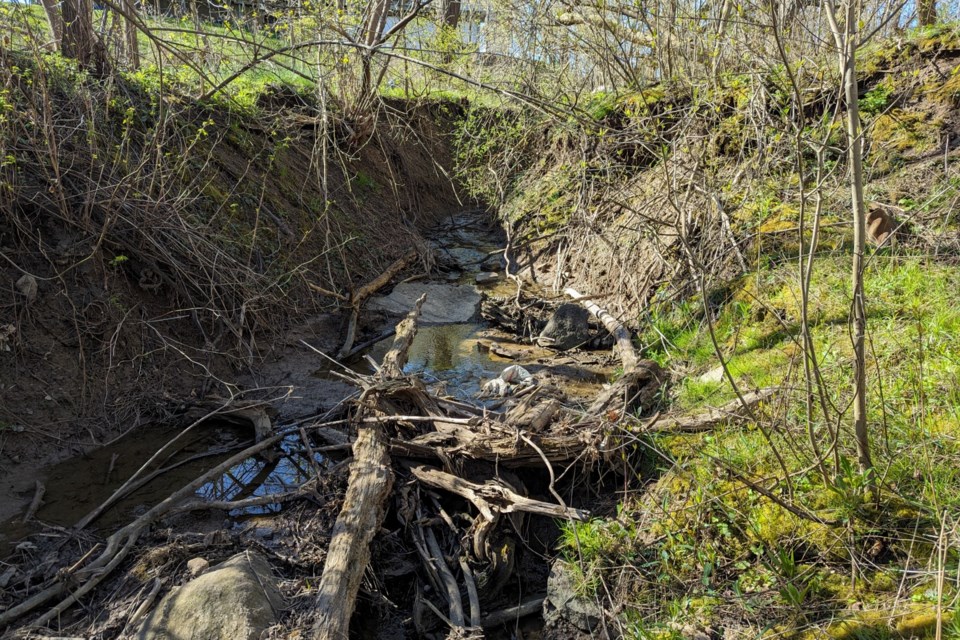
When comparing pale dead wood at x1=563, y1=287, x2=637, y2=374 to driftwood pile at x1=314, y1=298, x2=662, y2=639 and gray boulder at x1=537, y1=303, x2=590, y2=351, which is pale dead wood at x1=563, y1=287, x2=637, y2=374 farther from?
driftwood pile at x1=314, y1=298, x2=662, y2=639

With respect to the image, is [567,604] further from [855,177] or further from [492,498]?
[855,177]

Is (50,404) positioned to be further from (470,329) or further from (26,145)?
(470,329)

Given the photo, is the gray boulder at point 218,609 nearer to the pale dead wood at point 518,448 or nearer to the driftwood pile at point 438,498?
the driftwood pile at point 438,498

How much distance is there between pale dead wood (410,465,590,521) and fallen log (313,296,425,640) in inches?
11.2

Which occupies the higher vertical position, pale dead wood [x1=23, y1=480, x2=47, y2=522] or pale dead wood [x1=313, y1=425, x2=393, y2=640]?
pale dead wood [x1=313, y1=425, x2=393, y2=640]

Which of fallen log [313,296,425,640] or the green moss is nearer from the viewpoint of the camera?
fallen log [313,296,425,640]

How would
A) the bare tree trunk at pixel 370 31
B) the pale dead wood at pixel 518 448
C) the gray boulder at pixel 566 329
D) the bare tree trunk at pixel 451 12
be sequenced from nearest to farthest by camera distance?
the pale dead wood at pixel 518 448, the gray boulder at pixel 566 329, the bare tree trunk at pixel 370 31, the bare tree trunk at pixel 451 12

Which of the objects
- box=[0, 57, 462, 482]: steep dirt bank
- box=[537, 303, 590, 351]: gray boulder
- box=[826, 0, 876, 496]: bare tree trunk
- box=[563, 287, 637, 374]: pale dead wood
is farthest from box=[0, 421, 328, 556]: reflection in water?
box=[826, 0, 876, 496]: bare tree trunk

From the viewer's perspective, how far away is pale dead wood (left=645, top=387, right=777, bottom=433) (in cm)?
352

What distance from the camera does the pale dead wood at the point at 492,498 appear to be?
3.36m

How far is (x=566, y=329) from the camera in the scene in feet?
20.7

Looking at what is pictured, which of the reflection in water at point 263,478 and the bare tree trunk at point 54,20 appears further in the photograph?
the bare tree trunk at point 54,20

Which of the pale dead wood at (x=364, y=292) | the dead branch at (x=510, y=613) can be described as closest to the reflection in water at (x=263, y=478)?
the dead branch at (x=510, y=613)

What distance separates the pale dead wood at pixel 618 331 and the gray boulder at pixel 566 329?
0.15 meters
